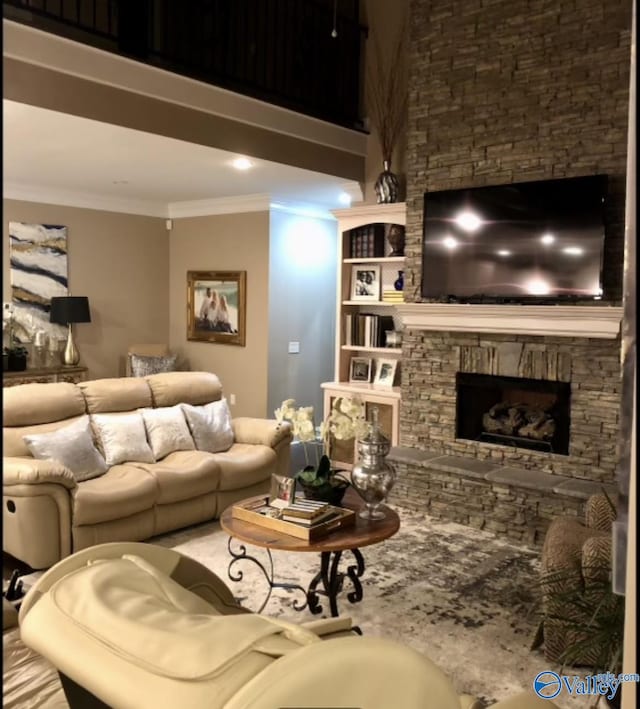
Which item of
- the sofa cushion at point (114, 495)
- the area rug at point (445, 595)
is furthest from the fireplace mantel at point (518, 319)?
the sofa cushion at point (114, 495)

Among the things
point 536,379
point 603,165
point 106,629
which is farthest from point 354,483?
point 603,165

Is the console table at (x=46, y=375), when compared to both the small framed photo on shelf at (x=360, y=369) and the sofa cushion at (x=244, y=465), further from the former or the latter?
the small framed photo on shelf at (x=360, y=369)

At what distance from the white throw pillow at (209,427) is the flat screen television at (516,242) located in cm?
176

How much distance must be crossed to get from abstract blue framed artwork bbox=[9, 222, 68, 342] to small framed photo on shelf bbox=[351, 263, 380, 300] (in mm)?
2892

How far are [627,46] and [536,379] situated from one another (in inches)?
85.0

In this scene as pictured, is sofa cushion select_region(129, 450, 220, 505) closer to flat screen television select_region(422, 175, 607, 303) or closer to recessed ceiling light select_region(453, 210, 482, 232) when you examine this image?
flat screen television select_region(422, 175, 607, 303)

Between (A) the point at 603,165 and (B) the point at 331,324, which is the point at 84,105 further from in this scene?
(B) the point at 331,324

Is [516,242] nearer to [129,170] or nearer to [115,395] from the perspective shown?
[115,395]

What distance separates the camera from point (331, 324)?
791cm

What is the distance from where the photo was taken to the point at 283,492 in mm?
3447

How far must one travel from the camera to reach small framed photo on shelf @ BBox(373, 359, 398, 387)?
20.2 feet

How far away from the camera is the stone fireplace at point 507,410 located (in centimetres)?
459

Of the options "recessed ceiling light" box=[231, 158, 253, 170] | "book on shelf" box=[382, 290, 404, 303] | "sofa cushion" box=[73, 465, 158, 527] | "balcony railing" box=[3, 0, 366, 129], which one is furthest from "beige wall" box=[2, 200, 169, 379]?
"sofa cushion" box=[73, 465, 158, 527]

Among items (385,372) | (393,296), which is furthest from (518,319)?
(385,372)
